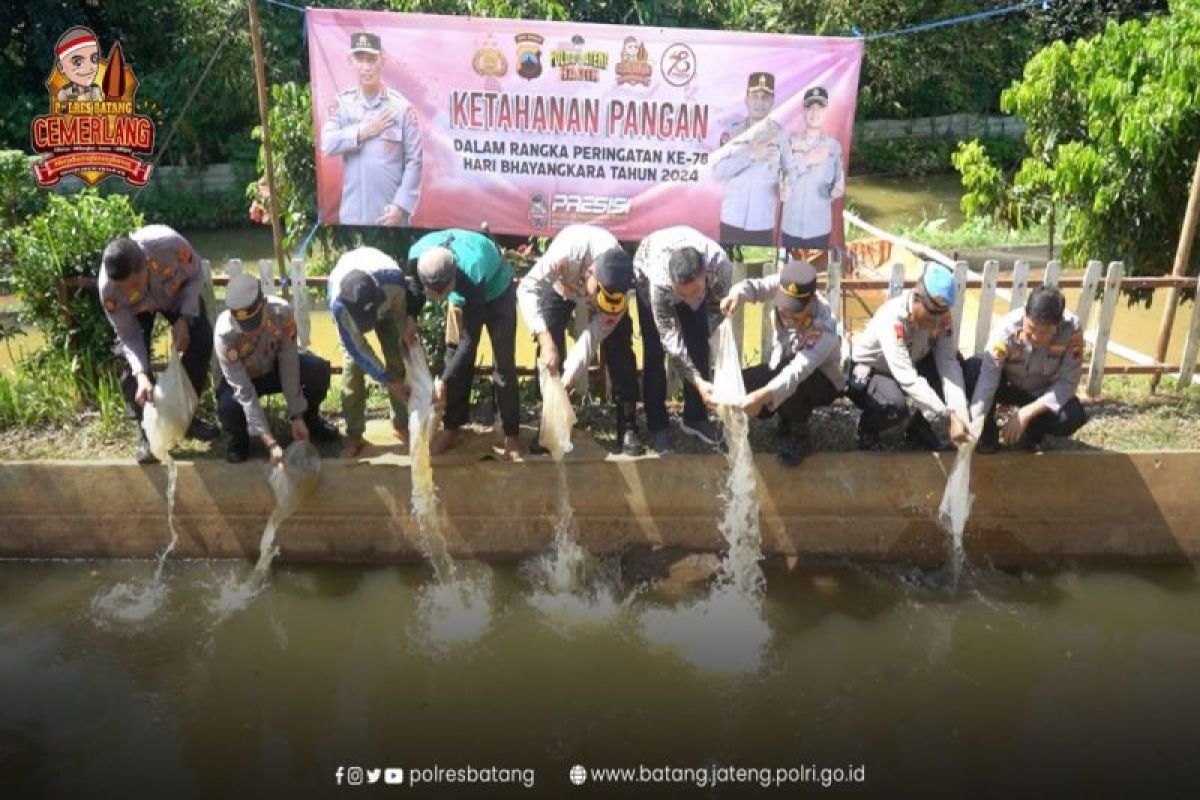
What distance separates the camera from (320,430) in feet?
18.4

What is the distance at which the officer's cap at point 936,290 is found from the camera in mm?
4863

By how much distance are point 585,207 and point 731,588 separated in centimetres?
247

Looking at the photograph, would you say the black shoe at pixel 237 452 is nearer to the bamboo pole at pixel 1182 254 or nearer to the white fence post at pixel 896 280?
the white fence post at pixel 896 280

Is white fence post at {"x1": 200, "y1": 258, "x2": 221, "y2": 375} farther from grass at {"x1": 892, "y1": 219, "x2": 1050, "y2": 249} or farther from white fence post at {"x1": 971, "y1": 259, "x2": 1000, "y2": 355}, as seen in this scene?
grass at {"x1": 892, "y1": 219, "x2": 1050, "y2": 249}

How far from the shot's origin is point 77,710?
423cm

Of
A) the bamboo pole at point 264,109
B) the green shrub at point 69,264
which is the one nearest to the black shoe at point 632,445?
the bamboo pole at point 264,109

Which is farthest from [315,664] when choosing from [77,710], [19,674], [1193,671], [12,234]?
[1193,671]

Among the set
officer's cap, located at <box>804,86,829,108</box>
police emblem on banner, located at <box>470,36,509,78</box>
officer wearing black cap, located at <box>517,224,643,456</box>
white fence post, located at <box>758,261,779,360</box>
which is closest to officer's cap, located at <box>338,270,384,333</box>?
officer wearing black cap, located at <box>517,224,643,456</box>

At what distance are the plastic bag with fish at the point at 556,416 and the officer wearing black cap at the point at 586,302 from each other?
67 millimetres

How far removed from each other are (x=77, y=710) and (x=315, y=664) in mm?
989

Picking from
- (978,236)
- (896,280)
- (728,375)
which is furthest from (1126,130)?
(978,236)

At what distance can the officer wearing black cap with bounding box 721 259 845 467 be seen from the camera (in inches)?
194

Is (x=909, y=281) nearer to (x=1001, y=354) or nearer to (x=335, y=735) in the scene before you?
(x=1001, y=354)

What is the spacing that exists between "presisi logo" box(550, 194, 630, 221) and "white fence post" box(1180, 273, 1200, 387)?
341cm
